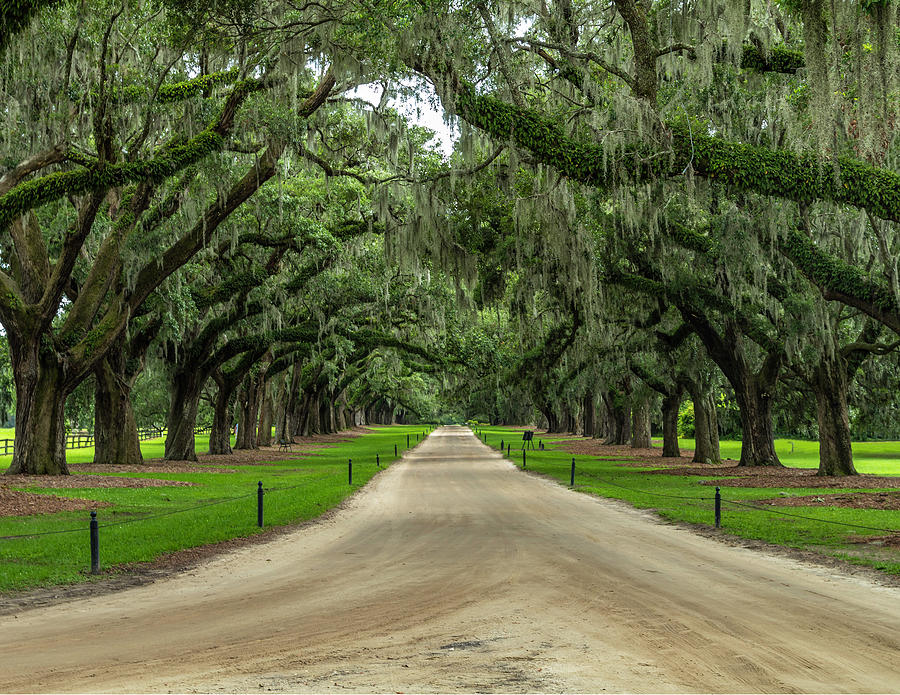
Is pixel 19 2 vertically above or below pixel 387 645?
above

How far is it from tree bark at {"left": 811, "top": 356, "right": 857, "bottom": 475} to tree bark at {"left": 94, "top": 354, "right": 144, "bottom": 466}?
2327 centimetres

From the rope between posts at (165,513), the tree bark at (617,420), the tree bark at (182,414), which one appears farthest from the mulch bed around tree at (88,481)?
the tree bark at (617,420)

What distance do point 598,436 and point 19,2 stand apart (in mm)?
63706

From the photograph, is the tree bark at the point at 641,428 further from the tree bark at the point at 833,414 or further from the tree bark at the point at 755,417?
the tree bark at the point at 833,414

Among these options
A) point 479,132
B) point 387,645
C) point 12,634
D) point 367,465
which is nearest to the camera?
point 387,645

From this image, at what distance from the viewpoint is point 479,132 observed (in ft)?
52.7

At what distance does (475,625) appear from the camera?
7316 mm

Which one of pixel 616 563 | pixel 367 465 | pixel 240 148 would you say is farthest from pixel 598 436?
pixel 616 563

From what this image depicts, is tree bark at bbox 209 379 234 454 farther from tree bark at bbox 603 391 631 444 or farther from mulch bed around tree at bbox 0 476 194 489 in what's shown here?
tree bark at bbox 603 391 631 444

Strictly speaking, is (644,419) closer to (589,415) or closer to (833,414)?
(589,415)

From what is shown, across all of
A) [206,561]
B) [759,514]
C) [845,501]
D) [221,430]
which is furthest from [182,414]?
[845,501]

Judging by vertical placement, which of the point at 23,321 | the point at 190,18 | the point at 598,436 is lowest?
the point at 598,436

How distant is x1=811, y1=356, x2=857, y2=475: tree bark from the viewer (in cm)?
2488

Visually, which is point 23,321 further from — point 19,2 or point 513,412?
point 513,412
